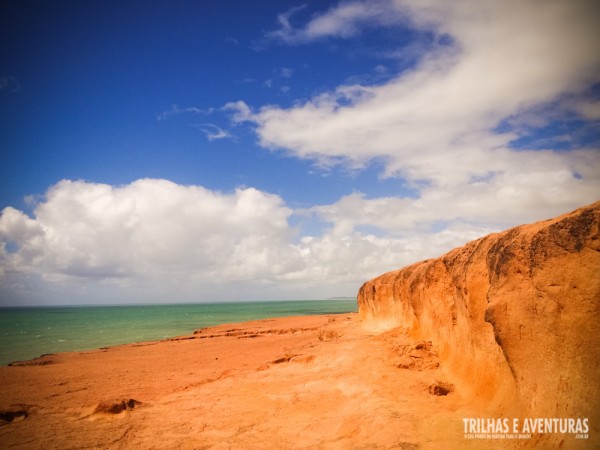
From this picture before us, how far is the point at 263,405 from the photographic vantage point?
770 cm

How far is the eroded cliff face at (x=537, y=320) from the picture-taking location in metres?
3.90

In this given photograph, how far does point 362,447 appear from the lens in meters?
5.14

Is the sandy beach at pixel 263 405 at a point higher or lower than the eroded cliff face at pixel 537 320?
lower

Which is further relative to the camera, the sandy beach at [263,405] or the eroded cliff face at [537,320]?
the sandy beach at [263,405]

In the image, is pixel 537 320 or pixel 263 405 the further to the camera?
pixel 263 405

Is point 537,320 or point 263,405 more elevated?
point 537,320

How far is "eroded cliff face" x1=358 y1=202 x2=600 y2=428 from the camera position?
390 cm

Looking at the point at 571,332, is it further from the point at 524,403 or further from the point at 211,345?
the point at 211,345

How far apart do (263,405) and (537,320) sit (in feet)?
19.5

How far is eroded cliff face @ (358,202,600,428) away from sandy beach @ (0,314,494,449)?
833mm

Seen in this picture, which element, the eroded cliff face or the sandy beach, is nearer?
the eroded cliff face

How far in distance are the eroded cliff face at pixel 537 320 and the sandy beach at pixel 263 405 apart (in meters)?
0.83

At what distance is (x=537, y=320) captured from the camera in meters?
4.49

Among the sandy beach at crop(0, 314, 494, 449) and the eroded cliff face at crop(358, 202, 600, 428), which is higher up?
the eroded cliff face at crop(358, 202, 600, 428)
